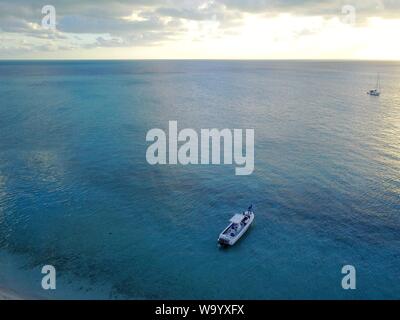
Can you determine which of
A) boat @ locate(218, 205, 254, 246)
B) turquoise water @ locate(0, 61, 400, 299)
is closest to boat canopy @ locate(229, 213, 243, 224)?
boat @ locate(218, 205, 254, 246)

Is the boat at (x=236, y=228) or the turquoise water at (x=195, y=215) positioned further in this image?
the boat at (x=236, y=228)

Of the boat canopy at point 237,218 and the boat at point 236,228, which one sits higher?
the boat canopy at point 237,218

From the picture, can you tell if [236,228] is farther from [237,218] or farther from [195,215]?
[195,215]

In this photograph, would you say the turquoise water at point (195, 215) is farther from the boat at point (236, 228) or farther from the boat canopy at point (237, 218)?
the boat canopy at point (237, 218)

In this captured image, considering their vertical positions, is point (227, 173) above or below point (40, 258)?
above

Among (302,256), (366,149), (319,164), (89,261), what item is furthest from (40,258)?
(366,149)

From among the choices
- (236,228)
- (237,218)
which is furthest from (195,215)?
(236,228)

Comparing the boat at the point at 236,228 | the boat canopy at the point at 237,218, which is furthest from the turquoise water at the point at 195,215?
the boat canopy at the point at 237,218

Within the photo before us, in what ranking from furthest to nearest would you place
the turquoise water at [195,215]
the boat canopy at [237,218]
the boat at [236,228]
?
the boat canopy at [237,218] → the boat at [236,228] → the turquoise water at [195,215]
